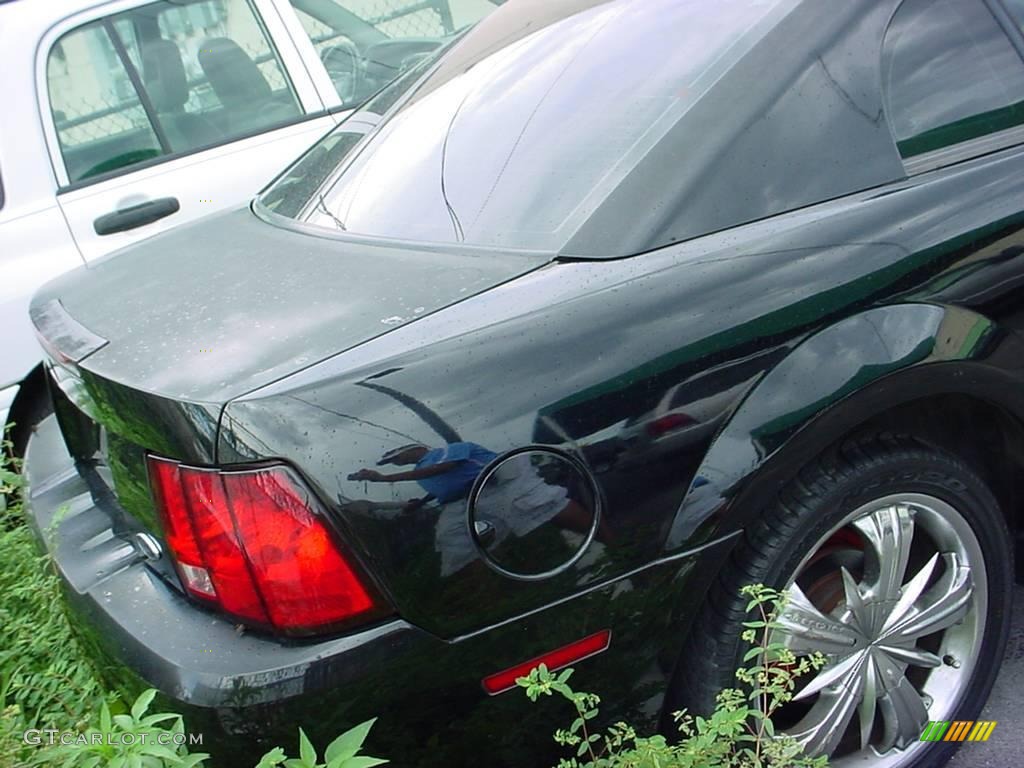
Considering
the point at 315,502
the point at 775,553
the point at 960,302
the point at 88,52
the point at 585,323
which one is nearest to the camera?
the point at 315,502

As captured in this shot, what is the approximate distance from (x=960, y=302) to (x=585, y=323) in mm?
773

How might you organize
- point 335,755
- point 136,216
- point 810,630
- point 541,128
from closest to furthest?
point 335,755
point 810,630
point 541,128
point 136,216

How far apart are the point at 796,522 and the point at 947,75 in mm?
1004

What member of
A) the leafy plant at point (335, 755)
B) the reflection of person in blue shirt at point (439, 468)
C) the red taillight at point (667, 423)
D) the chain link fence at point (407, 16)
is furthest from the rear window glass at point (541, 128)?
the chain link fence at point (407, 16)

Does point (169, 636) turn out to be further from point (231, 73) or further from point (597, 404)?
point (231, 73)

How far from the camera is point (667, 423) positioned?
1850 mm

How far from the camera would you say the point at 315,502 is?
5.56 ft

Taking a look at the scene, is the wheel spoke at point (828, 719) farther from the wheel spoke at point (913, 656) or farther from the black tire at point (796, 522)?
the black tire at point (796, 522)

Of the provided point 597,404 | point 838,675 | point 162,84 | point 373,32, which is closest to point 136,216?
point 162,84

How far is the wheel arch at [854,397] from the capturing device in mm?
1881

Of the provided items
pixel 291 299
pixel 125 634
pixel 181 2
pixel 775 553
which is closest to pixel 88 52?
pixel 181 2

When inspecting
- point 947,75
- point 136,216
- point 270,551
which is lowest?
point 270,551

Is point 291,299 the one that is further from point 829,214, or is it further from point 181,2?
point 181,2

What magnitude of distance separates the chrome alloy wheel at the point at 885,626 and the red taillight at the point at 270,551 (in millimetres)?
841
